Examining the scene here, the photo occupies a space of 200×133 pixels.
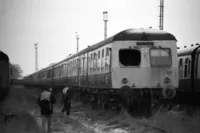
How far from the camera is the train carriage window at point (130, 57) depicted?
60.1 feet

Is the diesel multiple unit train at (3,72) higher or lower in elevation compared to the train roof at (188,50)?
lower

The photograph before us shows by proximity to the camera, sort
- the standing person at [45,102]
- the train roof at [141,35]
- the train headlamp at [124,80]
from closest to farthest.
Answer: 1. the standing person at [45,102]
2. the train headlamp at [124,80]
3. the train roof at [141,35]

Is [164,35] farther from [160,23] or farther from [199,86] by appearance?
[160,23]

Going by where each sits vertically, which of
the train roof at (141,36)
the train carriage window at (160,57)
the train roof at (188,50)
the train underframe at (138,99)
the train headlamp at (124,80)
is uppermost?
the train roof at (141,36)

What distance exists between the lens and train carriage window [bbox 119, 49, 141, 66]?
18312mm

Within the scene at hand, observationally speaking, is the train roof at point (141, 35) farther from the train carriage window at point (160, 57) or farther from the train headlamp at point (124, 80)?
the train headlamp at point (124, 80)

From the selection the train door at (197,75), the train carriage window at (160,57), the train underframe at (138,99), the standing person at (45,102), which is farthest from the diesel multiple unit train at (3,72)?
the train door at (197,75)

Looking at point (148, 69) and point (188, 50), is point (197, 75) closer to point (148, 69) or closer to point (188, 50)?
point (188, 50)

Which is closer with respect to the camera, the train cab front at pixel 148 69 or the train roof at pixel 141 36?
the train cab front at pixel 148 69

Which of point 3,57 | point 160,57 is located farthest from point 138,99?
point 3,57

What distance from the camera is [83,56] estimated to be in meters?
26.3

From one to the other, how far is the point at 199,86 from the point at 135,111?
10.7 feet

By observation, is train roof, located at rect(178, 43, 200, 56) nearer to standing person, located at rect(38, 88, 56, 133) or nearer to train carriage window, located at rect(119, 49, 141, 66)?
train carriage window, located at rect(119, 49, 141, 66)

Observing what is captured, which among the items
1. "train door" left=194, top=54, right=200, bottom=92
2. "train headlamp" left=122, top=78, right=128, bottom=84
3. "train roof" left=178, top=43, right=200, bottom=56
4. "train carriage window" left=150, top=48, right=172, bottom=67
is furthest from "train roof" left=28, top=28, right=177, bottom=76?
"train roof" left=178, top=43, right=200, bottom=56
